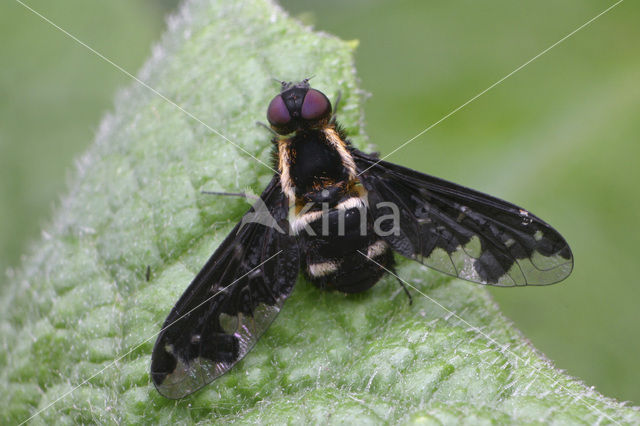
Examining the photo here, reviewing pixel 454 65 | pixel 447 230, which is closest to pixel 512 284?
pixel 447 230

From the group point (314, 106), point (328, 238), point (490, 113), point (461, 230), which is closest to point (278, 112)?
point (314, 106)

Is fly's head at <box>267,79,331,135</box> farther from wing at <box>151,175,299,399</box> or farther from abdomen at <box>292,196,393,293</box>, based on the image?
abdomen at <box>292,196,393,293</box>

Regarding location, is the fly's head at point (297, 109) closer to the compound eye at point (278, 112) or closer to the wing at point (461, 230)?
the compound eye at point (278, 112)

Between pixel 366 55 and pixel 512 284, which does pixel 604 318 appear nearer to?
pixel 512 284

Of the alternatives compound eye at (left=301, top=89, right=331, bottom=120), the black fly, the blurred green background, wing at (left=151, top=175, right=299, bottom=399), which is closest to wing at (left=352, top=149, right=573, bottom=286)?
the black fly

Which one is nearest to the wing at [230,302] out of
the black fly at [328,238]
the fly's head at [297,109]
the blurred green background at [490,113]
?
the black fly at [328,238]

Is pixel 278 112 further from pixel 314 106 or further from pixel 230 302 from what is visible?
pixel 230 302
